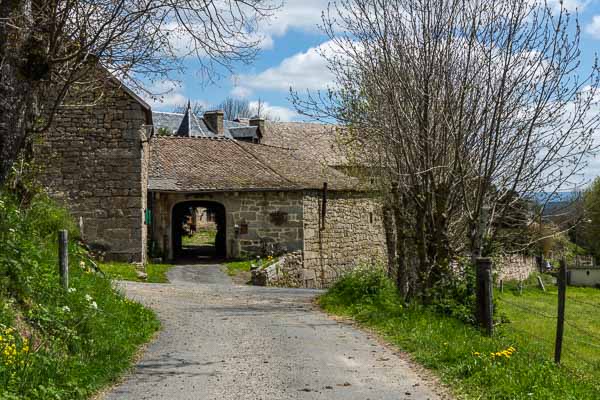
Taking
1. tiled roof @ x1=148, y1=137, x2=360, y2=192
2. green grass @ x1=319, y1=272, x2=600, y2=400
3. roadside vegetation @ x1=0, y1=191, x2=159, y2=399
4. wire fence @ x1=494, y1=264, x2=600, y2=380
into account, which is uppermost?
tiled roof @ x1=148, y1=137, x2=360, y2=192

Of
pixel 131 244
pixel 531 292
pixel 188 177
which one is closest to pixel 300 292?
pixel 131 244

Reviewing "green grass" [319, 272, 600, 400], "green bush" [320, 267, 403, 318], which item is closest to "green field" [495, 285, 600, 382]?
"green grass" [319, 272, 600, 400]

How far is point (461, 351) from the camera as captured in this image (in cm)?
828

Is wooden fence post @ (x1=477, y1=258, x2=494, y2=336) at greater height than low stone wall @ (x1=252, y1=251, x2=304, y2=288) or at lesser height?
greater

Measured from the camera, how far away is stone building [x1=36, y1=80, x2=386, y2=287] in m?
22.1

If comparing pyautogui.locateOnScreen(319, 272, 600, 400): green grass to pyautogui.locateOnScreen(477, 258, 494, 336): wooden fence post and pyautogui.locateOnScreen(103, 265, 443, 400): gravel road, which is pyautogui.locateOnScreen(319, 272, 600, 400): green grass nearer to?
pyautogui.locateOnScreen(477, 258, 494, 336): wooden fence post

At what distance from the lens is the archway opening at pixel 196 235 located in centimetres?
2857

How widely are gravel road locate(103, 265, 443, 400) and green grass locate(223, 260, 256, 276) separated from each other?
9792 millimetres

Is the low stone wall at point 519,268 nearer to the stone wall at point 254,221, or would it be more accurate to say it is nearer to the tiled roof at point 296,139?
the tiled roof at point 296,139

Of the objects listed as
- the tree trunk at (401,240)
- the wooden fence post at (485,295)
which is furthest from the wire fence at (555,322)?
the tree trunk at (401,240)

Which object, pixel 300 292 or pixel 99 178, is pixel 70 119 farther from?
pixel 300 292

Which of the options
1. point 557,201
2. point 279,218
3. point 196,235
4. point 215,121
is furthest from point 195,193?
point 215,121

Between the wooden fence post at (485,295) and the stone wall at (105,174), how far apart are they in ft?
45.7

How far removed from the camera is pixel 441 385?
735 centimetres
